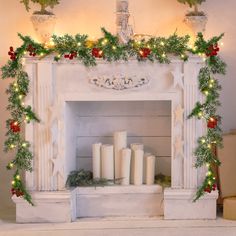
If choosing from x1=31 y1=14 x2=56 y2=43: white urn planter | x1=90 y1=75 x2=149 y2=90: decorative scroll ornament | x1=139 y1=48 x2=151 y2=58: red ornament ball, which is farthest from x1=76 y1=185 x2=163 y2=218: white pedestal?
x1=31 y1=14 x2=56 y2=43: white urn planter

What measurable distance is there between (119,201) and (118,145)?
46 centimetres

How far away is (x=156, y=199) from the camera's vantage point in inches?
163

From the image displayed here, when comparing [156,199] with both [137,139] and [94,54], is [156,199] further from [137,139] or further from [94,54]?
[94,54]

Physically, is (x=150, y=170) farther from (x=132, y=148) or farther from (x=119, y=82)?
(x=119, y=82)

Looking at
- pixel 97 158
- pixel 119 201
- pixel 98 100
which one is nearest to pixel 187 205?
pixel 119 201

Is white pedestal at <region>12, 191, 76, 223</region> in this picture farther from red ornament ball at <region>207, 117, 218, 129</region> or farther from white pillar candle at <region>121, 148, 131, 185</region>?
red ornament ball at <region>207, 117, 218, 129</region>

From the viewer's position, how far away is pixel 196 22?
404cm

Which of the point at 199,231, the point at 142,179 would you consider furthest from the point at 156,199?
the point at 199,231

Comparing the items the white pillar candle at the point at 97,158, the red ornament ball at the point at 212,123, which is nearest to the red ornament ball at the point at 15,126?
the white pillar candle at the point at 97,158

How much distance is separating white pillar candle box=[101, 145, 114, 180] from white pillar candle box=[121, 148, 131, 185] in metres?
0.10

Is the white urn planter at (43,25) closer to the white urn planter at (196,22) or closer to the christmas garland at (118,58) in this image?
the christmas garland at (118,58)

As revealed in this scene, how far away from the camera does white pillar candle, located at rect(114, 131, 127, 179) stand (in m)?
4.23

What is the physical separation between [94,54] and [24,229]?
1423mm

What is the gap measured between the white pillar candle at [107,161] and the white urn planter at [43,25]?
3.32ft
